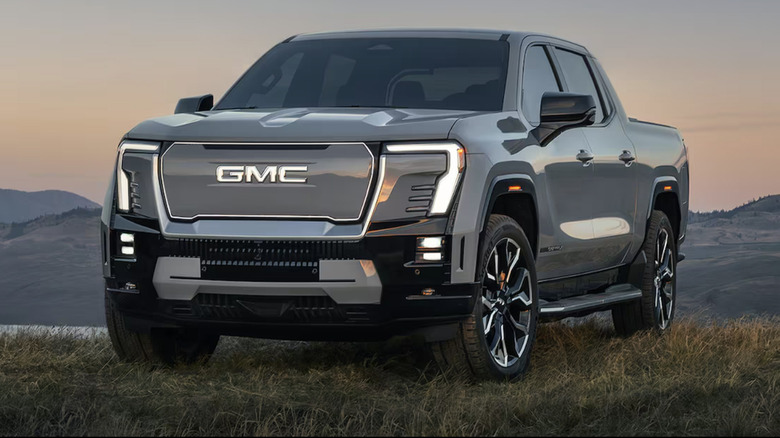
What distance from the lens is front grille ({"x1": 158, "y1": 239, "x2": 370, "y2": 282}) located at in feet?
20.2

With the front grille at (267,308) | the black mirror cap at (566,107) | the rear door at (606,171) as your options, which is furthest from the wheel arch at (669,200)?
the front grille at (267,308)

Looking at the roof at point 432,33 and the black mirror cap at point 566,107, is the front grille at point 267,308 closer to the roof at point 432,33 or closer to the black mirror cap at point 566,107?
the black mirror cap at point 566,107

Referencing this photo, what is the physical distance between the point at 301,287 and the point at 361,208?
50cm

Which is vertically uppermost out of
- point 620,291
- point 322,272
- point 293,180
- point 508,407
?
point 293,180

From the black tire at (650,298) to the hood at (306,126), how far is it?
3237 mm

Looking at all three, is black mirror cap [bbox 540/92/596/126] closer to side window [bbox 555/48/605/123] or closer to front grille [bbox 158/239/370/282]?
side window [bbox 555/48/605/123]

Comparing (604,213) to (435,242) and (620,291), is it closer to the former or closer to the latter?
(620,291)

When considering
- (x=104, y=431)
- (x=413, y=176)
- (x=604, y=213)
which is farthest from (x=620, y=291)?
(x=104, y=431)

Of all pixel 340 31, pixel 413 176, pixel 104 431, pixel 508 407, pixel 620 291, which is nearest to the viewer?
pixel 104 431

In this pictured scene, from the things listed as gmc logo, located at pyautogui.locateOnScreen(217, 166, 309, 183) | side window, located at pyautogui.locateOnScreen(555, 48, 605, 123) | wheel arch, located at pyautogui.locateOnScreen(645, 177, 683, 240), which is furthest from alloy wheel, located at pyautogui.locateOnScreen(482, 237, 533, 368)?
wheel arch, located at pyautogui.locateOnScreen(645, 177, 683, 240)

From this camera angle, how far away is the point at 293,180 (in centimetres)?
620

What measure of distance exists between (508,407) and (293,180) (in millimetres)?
1559

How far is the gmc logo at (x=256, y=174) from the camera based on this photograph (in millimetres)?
6203

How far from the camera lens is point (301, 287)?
620 centimetres
